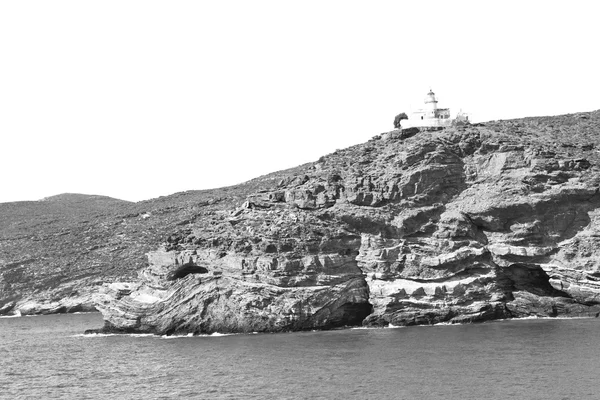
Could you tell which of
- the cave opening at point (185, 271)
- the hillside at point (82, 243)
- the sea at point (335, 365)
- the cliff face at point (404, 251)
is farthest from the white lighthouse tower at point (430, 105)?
the hillside at point (82, 243)

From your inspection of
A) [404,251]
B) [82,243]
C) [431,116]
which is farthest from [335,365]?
[82,243]

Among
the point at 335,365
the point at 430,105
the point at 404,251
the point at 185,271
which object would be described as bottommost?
the point at 335,365

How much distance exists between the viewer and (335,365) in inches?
1769

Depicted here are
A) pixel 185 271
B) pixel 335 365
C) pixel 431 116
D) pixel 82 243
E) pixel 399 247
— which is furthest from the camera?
pixel 82 243

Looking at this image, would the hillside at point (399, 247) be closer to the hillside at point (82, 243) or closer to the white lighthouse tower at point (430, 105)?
the white lighthouse tower at point (430, 105)

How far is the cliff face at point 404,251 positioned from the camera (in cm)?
5822

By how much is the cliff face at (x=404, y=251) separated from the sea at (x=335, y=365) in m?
1.92

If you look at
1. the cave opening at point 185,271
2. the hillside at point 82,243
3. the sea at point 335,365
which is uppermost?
the hillside at point 82,243

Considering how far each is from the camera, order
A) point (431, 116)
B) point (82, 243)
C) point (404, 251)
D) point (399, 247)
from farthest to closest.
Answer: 1. point (82, 243)
2. point (431, 116)
3. point (404, 251)
4. point (399, 247)

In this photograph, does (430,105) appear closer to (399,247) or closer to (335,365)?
(399,247)

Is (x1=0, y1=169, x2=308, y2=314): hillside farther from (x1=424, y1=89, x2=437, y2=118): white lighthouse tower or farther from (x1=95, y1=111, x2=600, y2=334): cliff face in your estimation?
(x1=424, y1=89, x2=437, y2=118): white lighthouse tower

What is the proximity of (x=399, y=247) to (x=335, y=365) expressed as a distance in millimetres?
16465

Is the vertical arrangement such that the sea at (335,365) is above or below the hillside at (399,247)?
below

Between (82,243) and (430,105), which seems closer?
(430,105)
